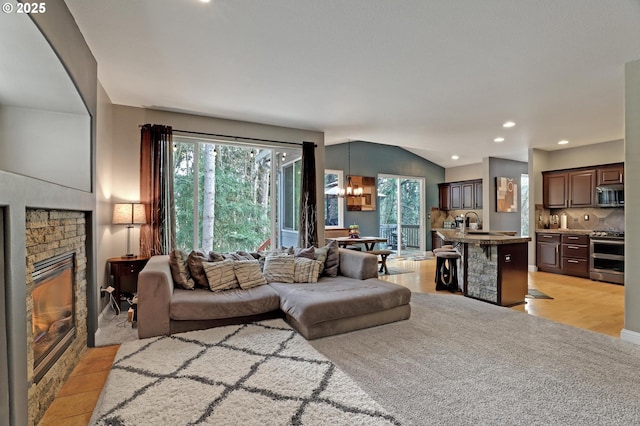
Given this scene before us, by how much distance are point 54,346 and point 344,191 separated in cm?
567

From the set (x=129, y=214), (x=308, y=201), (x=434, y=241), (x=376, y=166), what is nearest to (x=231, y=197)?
(x=308, y=201)

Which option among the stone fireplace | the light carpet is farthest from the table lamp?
the light carpet

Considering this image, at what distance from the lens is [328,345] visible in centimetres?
272

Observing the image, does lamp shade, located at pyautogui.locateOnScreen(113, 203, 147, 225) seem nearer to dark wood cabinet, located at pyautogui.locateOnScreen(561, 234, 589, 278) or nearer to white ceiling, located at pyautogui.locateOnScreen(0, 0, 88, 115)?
white ceiling, located at pyautogui.locateOnScreen(0, 0, 88, 115)

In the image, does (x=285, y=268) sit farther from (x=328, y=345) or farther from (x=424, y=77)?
(x=424, y=77)

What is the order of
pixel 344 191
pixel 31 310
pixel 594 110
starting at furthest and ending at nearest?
pixel 344 191 → pixel 594 110 → pixel 31 310

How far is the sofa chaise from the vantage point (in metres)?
2.80

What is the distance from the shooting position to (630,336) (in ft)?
9.38

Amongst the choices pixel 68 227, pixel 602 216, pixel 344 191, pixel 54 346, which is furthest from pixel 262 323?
pixel 602 216

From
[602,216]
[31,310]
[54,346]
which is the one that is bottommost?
[54,346]

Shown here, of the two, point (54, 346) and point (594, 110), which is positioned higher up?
point (594, 110)

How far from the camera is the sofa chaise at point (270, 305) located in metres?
2.80

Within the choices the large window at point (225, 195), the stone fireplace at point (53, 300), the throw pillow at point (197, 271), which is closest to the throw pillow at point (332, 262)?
the large window at point (225, 195)

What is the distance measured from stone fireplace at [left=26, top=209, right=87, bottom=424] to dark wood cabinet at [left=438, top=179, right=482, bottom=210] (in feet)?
27.5
